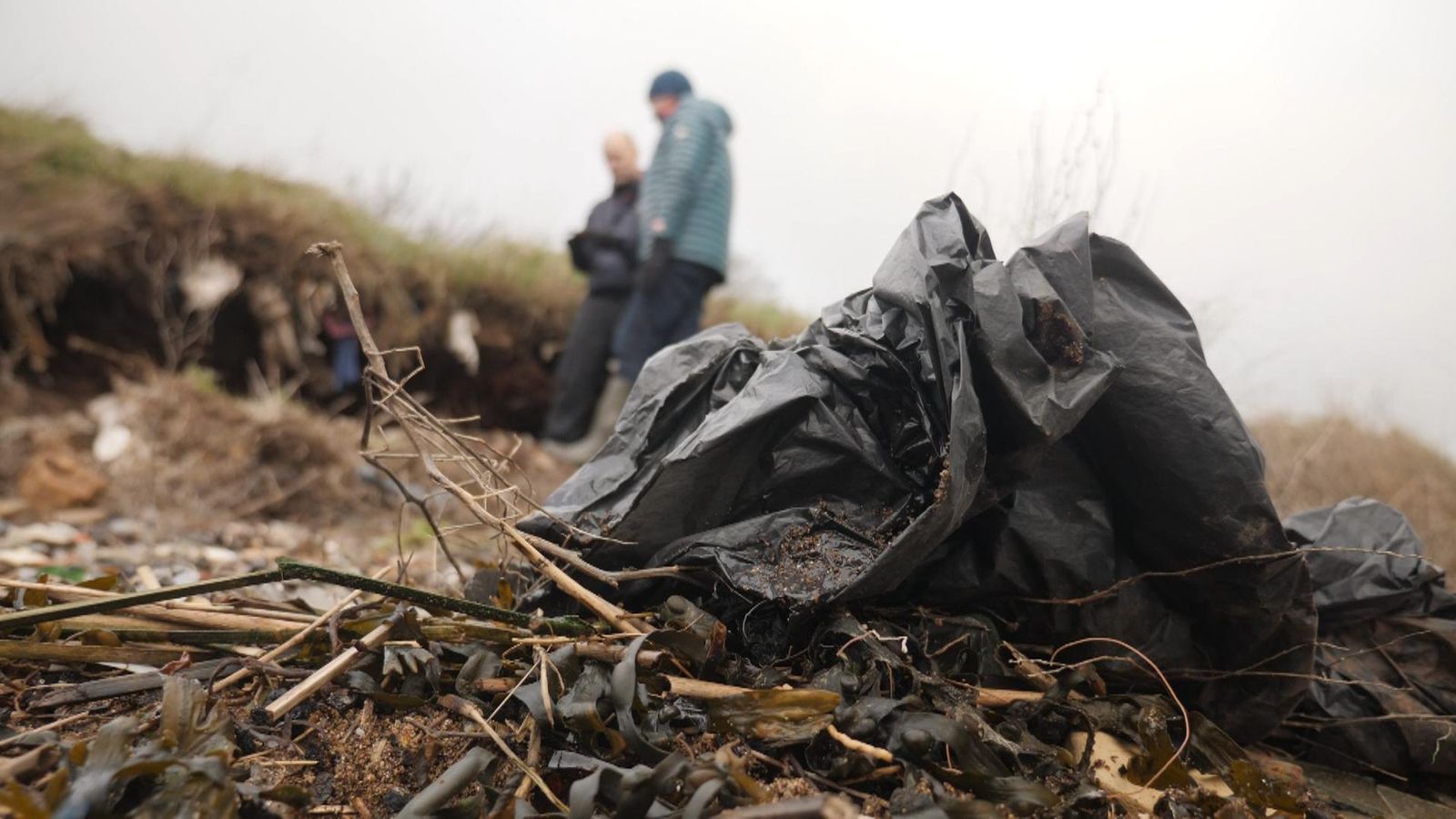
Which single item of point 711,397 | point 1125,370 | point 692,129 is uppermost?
point 692,129

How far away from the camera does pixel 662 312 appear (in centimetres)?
434

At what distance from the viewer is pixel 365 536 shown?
4.03 m

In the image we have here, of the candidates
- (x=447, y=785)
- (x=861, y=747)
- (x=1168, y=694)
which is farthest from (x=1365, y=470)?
(x=447, y=785)

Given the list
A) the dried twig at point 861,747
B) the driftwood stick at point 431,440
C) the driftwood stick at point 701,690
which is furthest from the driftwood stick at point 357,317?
the dried twig at point 861,747

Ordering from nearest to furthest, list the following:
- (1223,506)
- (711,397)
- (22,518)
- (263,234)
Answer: (1223,506) → (711,397) → (22,518) → (263,234)

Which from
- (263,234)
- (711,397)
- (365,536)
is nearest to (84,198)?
(263,234)

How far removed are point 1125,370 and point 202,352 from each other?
5.83 metres

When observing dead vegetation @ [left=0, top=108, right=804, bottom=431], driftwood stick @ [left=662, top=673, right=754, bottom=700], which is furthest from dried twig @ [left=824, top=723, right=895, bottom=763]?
dead vegetation @ [left=0, top=108, right=804, bottom=431]

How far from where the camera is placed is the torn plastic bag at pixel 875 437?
1.43m

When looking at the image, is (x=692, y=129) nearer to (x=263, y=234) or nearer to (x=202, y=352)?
(x=263, y=234)

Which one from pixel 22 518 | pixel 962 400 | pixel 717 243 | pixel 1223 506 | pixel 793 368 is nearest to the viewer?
pixel 962 400

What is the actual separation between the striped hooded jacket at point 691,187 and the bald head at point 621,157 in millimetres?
494

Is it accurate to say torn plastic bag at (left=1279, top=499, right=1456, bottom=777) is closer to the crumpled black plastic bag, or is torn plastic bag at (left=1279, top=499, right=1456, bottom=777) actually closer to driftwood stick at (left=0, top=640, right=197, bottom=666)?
the crumpled black plastic bag

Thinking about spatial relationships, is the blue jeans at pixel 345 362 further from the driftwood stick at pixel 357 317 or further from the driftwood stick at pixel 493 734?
the driftwood stick at pixel 493 734
